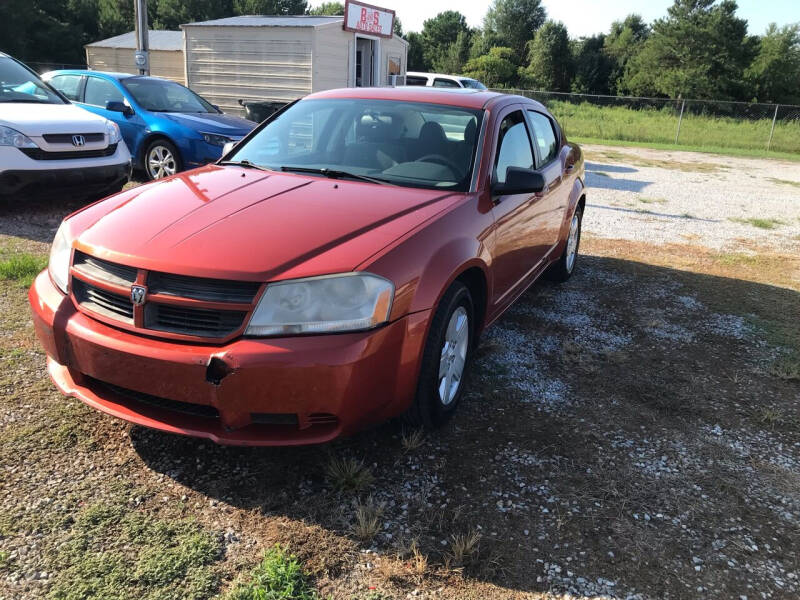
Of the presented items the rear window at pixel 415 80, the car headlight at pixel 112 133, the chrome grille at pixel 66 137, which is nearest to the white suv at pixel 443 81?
the rear window at pixel 415 80

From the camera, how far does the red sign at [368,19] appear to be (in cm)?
1697

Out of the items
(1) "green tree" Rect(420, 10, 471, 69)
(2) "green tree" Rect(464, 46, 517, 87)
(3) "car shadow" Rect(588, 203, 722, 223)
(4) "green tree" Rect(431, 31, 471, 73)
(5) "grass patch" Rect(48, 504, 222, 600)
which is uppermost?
(1) "green tree" Rect(420, 10, 471, 69)

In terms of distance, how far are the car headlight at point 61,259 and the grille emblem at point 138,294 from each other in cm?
51

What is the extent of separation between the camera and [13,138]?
6266 millimetres

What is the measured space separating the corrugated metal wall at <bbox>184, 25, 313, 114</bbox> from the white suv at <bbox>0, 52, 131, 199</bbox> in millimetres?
9511

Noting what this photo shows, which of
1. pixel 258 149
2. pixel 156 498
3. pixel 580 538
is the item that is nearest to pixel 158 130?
pixel 258 149

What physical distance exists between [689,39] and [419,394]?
172 feet

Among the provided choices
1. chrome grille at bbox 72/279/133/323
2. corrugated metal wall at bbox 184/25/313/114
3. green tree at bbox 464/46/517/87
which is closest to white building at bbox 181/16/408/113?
corrugated metal wall at bbox 184/25/313/114

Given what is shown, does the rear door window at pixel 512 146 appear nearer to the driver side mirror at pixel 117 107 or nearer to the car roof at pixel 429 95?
the car roof at pixel 429 95

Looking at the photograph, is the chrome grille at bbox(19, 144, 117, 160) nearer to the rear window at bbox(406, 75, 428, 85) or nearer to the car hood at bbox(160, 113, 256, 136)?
the car hood at bbox(160, 113, 256, 136)

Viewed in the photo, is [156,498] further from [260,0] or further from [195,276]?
[260,0]

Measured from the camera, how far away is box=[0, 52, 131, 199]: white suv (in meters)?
6.29

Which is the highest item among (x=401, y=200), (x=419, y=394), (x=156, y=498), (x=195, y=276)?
(x=401, y=200)

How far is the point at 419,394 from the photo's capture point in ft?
9.64
